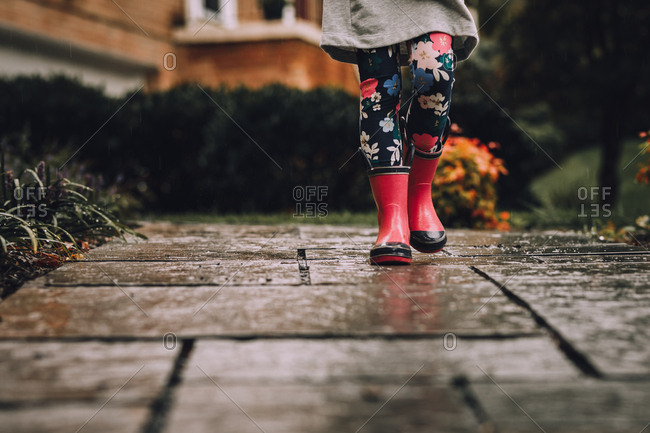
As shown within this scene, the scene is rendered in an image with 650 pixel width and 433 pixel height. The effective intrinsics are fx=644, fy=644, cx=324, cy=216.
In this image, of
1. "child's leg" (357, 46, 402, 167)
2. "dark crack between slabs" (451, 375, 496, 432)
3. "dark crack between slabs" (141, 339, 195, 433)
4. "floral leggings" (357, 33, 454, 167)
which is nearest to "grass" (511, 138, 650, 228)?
"floral leggings" (357, 33, 454, 167)

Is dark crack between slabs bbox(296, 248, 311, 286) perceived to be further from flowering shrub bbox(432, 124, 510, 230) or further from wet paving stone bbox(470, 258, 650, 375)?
flowering shrub bbox(432, 124, 510, 230)

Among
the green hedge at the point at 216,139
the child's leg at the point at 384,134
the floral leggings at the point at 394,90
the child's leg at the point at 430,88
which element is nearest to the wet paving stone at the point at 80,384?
the child's leg at the point at 384,134

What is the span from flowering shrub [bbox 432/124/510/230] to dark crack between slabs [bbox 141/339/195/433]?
3496 millimetres

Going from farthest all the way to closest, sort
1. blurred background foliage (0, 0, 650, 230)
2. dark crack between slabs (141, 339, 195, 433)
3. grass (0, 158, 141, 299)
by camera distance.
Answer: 1. blurred background foliage (0, 0, 650, 230)
2. grass (0, 158, 141, 299)
3. dark crack between slabs (141, 339, 195, 433)

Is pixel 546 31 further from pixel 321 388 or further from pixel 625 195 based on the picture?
pixel 321 388

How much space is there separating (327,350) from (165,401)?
0.32m

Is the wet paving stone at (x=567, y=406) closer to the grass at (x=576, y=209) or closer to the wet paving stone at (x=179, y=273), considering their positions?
the wet paving stone at (x=179, y=273)

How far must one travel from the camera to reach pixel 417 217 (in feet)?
8.12

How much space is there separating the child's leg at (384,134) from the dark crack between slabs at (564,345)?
746 millimetres

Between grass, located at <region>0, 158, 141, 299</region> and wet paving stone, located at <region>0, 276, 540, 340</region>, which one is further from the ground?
grass, located at <region>0, 158, 141, 299</region>

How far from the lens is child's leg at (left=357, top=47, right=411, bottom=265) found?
2291 mm

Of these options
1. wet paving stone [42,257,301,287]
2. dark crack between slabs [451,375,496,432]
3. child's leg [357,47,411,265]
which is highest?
child's leg [357,47,411,265]

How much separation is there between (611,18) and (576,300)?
6.96 meters

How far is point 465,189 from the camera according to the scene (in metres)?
4.53
